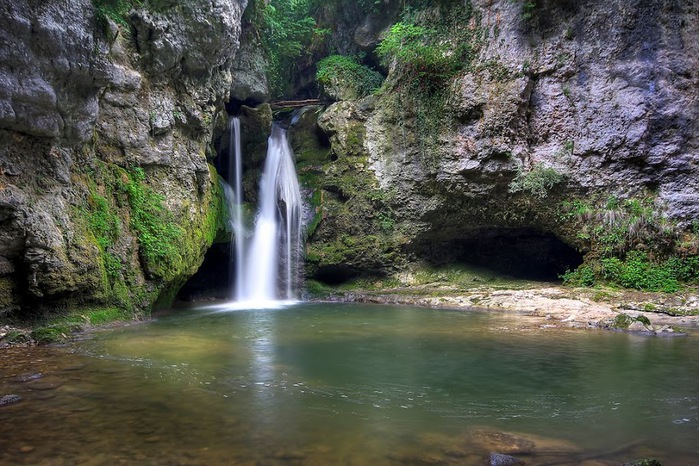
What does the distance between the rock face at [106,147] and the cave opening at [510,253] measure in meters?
8.62

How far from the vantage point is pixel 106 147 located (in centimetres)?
1087

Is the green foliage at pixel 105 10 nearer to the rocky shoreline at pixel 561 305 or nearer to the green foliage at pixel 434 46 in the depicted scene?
the rocky shoreline at pixel 561 305

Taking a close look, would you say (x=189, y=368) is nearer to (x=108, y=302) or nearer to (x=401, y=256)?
(x=108, y=302)

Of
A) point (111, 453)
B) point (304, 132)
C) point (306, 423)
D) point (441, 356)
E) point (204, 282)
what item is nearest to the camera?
point (111, 453)

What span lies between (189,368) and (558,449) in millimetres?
4431

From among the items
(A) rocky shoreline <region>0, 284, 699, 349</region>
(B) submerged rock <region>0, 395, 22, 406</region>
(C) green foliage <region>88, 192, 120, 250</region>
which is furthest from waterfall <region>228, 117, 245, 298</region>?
(B) submerged rock <region>0, 395, 22, 406</region>

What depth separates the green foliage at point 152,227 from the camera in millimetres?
10969

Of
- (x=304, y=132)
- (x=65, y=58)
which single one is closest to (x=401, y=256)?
(x=304, y=132)

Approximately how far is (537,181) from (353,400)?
12.0m

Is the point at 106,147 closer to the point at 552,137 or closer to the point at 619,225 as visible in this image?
the point at 552,137

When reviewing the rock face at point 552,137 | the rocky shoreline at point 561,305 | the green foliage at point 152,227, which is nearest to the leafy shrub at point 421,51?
the rock face at point 552,137

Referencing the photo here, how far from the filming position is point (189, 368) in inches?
241

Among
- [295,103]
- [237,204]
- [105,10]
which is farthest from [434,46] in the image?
[105,10]

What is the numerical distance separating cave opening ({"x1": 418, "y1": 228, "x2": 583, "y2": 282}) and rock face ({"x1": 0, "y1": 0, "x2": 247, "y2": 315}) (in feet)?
28.3
